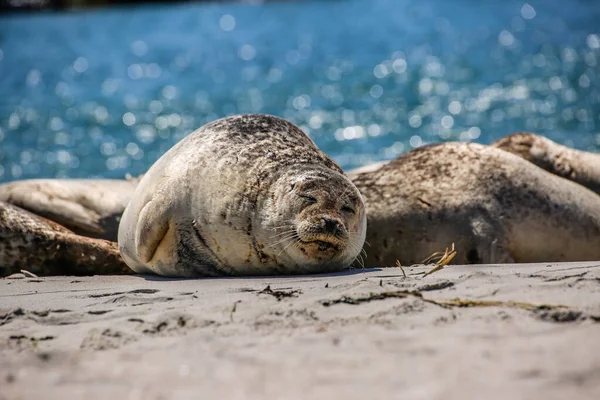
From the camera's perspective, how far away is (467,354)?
8.45 feet

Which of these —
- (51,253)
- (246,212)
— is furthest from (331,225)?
(51,253)

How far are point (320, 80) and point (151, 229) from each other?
14.0 meters

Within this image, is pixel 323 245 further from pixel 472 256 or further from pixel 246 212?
pixel 472 256

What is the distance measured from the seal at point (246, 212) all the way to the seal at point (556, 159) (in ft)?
6.30

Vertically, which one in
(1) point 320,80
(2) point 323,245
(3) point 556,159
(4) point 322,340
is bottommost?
(4) point 322,340

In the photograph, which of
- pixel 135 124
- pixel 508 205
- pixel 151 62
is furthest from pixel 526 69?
pixel 508 205

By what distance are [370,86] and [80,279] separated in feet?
42.2

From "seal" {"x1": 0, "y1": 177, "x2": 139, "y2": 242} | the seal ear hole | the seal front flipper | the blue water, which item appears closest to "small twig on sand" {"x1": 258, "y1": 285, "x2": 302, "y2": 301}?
the seal ear hole

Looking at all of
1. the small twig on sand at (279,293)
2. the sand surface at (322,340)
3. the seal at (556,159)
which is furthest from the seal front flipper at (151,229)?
the seal at (556,159)

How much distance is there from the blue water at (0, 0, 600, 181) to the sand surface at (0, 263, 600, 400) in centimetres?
848

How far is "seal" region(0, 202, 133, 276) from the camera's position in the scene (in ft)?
17.9

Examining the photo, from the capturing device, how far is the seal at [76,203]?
6.42m

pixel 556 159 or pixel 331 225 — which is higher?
pixel 556 159

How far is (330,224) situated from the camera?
417 centimetres
